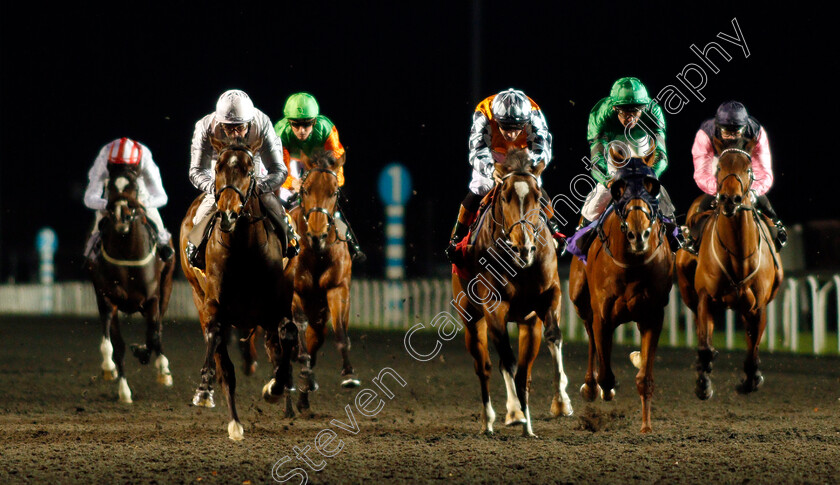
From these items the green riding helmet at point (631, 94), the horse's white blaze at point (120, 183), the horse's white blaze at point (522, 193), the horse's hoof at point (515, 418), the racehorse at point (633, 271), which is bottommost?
the horse's hoof at point (515, 418)

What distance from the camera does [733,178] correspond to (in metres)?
7.54

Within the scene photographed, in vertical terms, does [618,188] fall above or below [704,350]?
above

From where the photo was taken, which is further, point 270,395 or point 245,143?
point 270,395

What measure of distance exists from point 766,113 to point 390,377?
1034 centimetres

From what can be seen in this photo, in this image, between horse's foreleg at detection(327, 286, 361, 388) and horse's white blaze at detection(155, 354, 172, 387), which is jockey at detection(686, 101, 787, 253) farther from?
horse's white blaze at detection(155, 354, 172, 387)

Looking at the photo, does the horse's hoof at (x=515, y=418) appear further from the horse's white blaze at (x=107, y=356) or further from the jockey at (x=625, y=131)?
the horse's white blaze at (x=107, y=356)

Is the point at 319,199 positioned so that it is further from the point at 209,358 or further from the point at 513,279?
the point at 513,279

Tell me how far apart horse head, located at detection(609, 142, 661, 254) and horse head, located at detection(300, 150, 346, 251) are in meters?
2.38

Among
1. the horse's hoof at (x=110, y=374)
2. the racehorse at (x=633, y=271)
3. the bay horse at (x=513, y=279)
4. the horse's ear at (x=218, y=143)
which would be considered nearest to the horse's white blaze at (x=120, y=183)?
the horse's hoof at (x=110, y=374)

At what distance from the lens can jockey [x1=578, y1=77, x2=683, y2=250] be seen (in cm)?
794

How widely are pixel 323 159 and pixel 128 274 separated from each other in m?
2.71

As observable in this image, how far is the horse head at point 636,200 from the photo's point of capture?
23.4ft

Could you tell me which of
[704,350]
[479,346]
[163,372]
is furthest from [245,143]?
[163,372]

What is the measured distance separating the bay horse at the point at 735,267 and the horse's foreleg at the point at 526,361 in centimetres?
117
